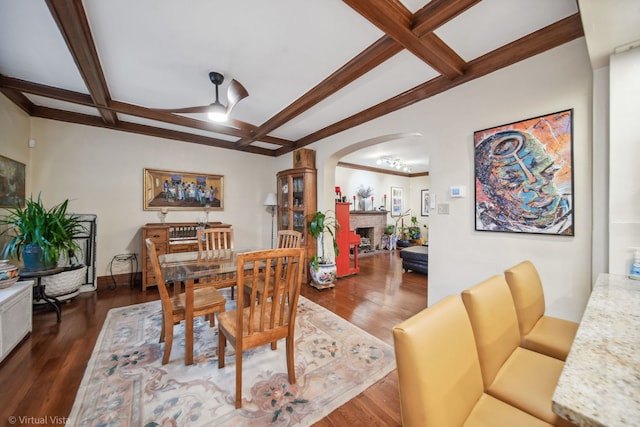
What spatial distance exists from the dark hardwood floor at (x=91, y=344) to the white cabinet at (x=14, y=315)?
0.10 metres

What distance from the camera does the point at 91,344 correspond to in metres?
2.13

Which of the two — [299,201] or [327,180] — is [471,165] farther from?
Answer: [299,201]

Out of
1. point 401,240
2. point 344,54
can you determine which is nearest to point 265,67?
point 344,54

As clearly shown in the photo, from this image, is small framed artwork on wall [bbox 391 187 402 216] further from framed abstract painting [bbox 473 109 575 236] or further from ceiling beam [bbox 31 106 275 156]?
framed abstract painting [bbox 473 109 575 236]

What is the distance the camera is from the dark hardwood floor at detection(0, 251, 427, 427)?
4.69 ft

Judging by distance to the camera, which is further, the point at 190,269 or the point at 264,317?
the point at 190,269

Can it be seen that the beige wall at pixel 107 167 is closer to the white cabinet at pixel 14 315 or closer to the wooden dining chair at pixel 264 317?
the white cabinet at pixel 14 315

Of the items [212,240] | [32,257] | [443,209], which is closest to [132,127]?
[32,257]

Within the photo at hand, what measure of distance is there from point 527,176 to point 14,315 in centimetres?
441

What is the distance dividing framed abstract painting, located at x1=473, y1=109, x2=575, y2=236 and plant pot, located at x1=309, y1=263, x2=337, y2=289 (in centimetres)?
209

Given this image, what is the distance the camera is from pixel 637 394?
1.73 feet

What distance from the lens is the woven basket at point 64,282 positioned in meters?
2.76

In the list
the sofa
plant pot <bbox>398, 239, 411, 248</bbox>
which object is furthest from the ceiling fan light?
plant pot <bbox>398, 239, 411, 248</bbox>

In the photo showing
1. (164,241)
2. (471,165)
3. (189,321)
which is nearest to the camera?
(189,321)
